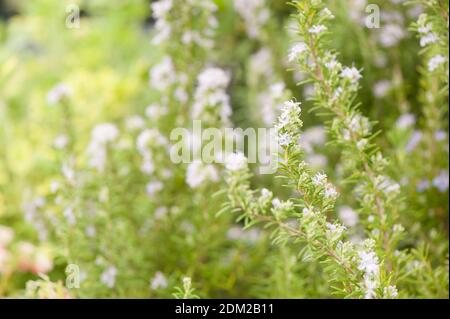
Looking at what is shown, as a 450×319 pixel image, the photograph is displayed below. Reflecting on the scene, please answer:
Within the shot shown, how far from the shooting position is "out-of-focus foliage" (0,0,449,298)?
1224 mm

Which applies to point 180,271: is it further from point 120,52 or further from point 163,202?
point 120,52

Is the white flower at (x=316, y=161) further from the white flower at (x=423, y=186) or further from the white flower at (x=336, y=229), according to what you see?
the white flower at (x=336, y=229)

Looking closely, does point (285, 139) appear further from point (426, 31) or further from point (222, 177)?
point (222, 177)

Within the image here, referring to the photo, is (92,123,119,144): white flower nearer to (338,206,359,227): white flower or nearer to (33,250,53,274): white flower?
(33,250,53,274): white flower

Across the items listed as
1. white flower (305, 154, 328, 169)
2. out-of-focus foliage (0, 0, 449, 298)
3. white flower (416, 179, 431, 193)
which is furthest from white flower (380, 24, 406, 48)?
white flower (416, 179, 431, 193)

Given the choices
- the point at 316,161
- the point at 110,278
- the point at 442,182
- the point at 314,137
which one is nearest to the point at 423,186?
the point at 442,182

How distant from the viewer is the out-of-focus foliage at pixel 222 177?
1.22 metres

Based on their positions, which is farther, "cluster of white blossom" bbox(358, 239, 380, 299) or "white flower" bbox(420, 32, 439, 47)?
"white flower" bbox(420, 32, 439, 47)

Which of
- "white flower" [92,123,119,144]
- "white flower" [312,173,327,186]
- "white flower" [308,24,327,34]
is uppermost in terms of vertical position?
"white flower" [92,123,119,144]

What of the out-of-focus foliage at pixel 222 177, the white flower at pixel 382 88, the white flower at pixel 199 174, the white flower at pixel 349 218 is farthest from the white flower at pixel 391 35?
the white flower at pixel 199 174
